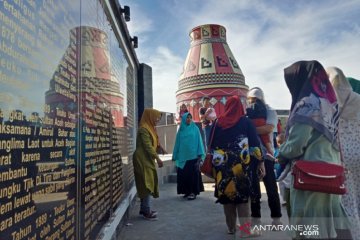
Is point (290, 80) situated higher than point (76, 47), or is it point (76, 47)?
point (76, 47)

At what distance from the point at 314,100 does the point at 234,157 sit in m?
1.07

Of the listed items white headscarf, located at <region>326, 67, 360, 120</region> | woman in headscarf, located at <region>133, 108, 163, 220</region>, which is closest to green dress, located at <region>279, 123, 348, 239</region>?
white headscarf, located at <region>326, 67, 360, 120</region>

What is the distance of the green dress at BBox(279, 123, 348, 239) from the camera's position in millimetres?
1891

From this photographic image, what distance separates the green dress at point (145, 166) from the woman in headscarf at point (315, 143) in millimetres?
1982

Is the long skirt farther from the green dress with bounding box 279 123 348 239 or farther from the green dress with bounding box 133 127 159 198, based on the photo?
the green dress with bounding box 279 123 348 239

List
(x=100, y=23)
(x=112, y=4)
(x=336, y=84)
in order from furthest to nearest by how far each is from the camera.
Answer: (x=112, y=4) → (x=100, y=23) → (x=336, y=84)

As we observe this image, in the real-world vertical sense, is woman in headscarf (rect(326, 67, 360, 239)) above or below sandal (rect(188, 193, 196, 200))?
above

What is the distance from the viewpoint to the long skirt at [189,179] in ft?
16.6

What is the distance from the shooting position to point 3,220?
3.04 ft

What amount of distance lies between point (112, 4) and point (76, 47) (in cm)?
163

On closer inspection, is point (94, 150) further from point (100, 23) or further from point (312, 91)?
point (312, 91)

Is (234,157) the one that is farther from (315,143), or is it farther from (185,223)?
(185,223)

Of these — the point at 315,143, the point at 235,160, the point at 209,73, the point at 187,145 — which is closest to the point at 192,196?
the point at 187,145

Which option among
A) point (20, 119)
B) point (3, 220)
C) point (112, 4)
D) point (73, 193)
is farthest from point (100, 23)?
point (3, 220)
